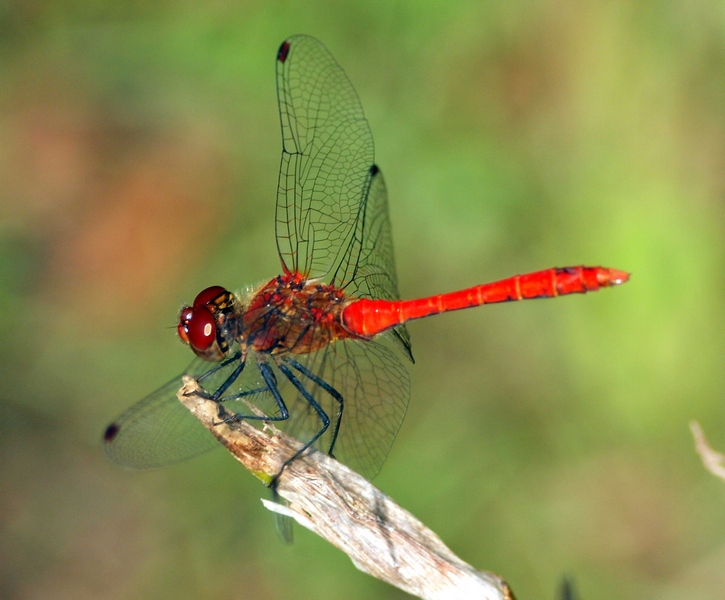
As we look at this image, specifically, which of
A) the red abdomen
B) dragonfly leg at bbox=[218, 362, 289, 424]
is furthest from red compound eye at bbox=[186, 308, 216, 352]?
the red abdomen

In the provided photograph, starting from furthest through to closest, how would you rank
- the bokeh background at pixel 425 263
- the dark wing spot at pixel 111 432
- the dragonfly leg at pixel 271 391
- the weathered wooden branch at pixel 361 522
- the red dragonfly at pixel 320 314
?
the bokeh background at pixel 425 263 → the dark wing spot at pixel 111 432 → the red dragonfly at pixel 320 314 → the dragonfly leg at pixel 271 391 → the weathered wooden branch at pixel 361 522

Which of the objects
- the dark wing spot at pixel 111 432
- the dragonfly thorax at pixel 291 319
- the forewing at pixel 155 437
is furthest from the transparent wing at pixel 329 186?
the dark wing spot at pixel 111 432

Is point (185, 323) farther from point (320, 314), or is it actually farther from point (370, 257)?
point (370, 257)

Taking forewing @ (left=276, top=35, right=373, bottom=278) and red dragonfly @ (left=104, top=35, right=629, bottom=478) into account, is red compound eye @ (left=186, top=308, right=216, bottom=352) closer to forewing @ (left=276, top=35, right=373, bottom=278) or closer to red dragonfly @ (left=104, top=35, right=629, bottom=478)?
red dragonfly @ (left=104, top=35, right=629, bottom=478)

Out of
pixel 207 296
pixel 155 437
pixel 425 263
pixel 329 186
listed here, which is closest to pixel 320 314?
pixel 207 296

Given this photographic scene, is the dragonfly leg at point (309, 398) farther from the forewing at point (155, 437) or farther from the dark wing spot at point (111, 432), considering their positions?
the dark wing spot at point (111, 432)

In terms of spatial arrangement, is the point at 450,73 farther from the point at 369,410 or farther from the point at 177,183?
the point at 369,410
